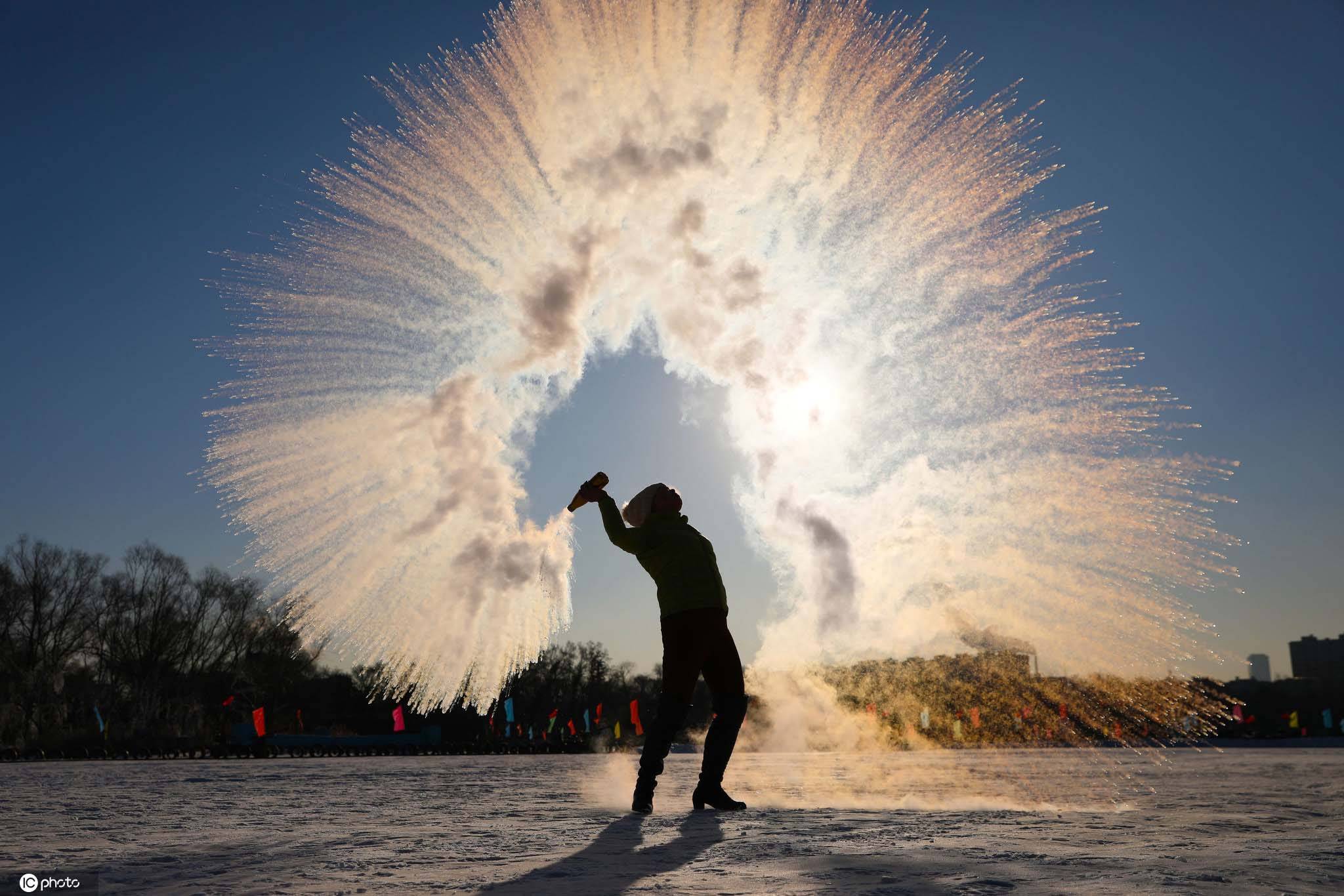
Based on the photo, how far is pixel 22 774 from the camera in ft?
53.2

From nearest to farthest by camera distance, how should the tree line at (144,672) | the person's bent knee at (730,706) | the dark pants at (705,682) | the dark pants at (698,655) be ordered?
the dark pants at (705,682)
the dark pants at (698,655)
the person's bent knee at (730,706)
the tree line at (144,672)

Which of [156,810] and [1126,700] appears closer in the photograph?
[156,810]

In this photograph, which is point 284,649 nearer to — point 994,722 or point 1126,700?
point 994,722

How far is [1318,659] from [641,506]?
594 ft

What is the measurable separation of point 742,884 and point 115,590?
60.8 meters

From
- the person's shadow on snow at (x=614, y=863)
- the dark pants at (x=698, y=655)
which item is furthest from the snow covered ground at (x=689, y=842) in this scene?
the dark pants at (x=698, y=655)

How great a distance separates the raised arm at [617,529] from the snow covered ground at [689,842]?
1808 mm

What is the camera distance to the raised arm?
7.07 meters

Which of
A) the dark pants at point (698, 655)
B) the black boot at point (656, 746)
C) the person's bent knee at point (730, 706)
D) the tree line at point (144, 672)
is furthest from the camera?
the tree line at point (144, 672)

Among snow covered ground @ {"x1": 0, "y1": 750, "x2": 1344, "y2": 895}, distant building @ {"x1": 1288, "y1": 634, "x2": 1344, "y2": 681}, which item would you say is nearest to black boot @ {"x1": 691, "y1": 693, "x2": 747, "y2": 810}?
snow covered ground @ {"x1": 0, "y1": 750, "x2": 1344, "y2": 895}

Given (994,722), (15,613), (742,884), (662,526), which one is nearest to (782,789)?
(662,526)

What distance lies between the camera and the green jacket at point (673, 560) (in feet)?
23.0
